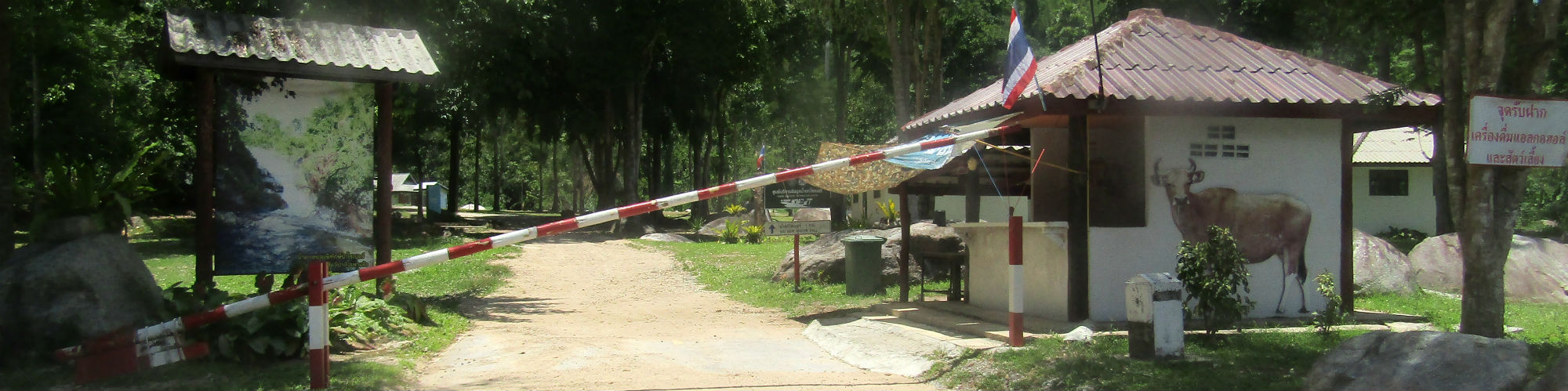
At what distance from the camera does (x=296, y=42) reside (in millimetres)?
11141

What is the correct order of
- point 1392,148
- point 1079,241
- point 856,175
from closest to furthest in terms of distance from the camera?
point 1079,241 < point 856,175 < point 1392,148

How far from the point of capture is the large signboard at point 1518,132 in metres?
7.22

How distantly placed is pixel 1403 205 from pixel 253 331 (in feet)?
105

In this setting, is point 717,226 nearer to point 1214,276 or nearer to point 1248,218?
point 1248,218

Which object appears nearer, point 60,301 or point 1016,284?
point 60,301

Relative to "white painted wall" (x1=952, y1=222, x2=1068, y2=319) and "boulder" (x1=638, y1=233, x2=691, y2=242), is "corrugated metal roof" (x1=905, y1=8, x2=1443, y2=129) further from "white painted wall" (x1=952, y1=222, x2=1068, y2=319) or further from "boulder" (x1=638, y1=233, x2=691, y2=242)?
"boulder" (x1=638, y1=233, x2=691, y2=242)

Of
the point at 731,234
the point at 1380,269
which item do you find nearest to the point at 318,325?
the point at 1380,269

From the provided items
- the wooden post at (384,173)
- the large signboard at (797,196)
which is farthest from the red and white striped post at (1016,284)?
the large signboard at (797,196)

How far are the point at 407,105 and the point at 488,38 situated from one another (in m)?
4.72

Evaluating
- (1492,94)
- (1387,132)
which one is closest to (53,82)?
(1492,94)

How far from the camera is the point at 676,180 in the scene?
82062 mm

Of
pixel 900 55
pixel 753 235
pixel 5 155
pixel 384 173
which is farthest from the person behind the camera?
pixel 753 235

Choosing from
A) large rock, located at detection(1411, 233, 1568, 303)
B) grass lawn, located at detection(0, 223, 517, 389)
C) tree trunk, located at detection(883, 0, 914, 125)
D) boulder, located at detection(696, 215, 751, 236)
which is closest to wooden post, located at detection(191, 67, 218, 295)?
grass lawn, located at detection(0, 223, 517, 389)

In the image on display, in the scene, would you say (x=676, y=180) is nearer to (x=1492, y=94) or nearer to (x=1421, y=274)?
(x=1421, y=274)
